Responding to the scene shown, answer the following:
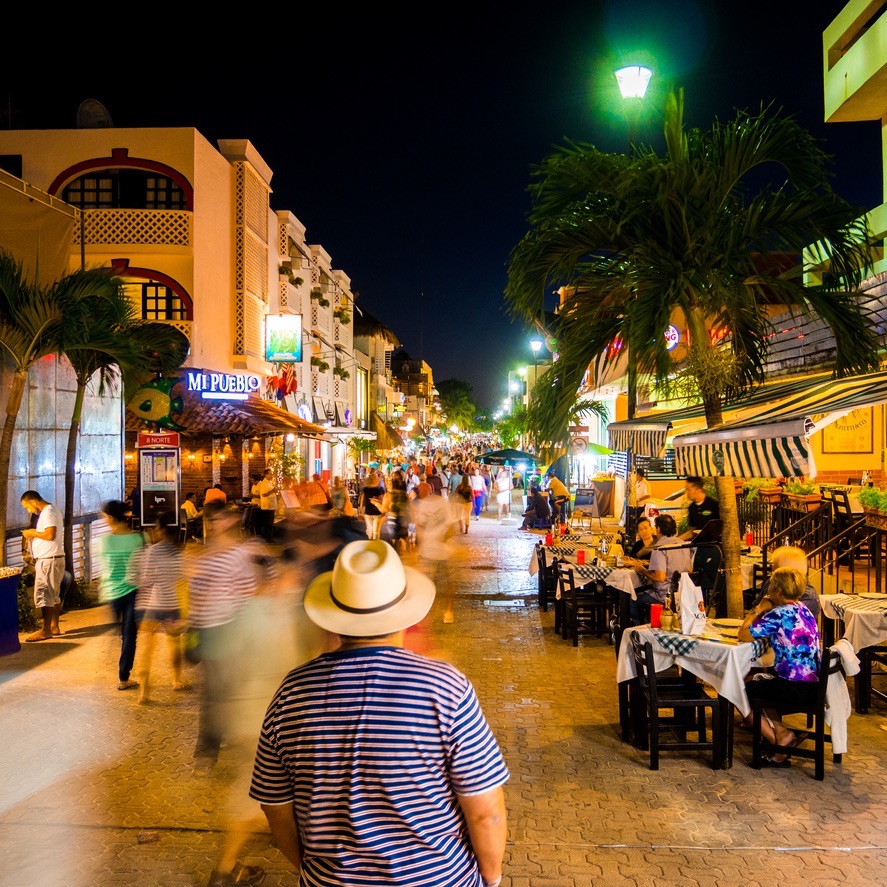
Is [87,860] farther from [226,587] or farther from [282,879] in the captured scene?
[226,587]

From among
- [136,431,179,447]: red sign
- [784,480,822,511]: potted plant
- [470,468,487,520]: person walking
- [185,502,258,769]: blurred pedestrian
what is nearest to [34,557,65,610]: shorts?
[185,502,258,769]: blurred pedestrian

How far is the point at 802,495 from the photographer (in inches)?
639

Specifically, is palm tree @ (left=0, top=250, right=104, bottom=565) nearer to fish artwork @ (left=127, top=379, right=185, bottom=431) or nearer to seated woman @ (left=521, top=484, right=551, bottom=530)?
fish artwork @ (left=127, top=379, right=185, bottom=431)

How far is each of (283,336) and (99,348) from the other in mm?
16162

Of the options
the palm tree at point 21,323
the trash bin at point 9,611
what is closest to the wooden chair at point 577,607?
the trash bin at point 9,611

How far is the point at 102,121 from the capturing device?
23.8 metres

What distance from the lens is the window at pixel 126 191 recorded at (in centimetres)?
2298

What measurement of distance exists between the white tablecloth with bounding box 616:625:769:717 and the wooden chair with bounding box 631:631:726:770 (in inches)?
4.2

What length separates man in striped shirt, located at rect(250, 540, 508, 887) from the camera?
7.52 ft

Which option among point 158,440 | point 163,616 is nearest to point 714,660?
point 163,616

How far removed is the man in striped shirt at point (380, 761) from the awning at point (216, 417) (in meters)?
20.3

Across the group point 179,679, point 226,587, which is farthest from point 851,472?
point 226,587

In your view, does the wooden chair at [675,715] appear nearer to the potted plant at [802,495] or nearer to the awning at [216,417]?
the potted plant at [802,495]

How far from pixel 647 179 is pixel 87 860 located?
6.94 m
